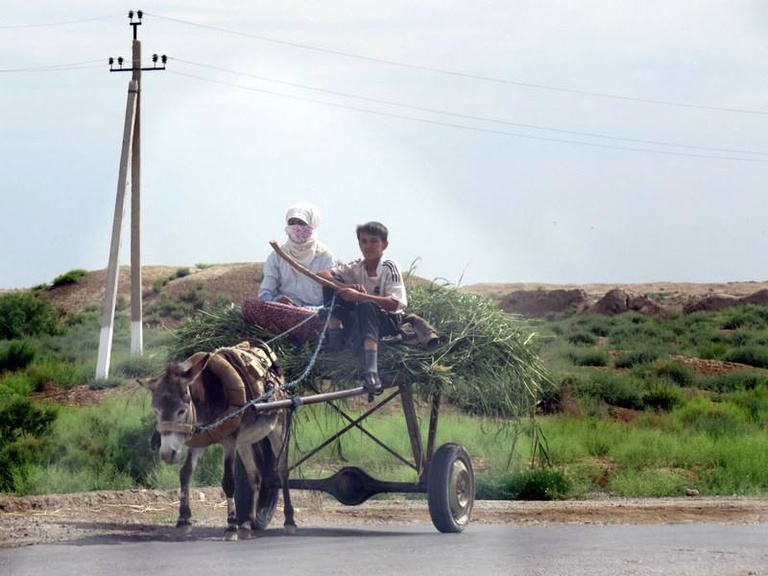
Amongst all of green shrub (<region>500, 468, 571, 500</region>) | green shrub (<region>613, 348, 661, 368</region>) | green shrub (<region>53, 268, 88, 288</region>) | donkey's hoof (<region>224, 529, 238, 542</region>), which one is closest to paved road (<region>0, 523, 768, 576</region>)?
donkey's hoof (<region>224, 529, 238, 542</region>)

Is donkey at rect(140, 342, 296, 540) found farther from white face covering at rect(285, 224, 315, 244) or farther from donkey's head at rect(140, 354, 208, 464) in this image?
white face covering at rect(285, 224, 315, 244)

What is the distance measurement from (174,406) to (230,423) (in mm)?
807

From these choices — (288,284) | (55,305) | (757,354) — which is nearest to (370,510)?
(288,284)

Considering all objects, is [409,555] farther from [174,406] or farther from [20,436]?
[20,436]

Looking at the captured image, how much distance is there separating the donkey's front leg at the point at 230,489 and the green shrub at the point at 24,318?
139 feet

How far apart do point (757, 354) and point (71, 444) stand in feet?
91.5

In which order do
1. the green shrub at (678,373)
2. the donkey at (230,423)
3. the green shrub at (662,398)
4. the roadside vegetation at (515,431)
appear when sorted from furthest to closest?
the green shrub at (678,373) → the green shrub at (662,398) → the roadside vegetation at (515,431) → the donkey at (230,423)

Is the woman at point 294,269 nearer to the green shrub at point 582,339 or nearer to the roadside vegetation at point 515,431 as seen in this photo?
the roadside vegetation at point 515,431

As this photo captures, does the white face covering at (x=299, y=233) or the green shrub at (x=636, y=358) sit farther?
the green shrub at (x=636, y=358)

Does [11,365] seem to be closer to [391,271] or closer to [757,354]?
[757,354]

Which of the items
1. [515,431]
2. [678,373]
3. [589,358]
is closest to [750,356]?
[589,358]

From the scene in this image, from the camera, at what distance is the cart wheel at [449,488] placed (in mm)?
12594

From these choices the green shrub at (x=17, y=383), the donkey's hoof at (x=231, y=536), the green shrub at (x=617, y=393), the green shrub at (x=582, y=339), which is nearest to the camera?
the donkey's hoof at (x=231, y=536)

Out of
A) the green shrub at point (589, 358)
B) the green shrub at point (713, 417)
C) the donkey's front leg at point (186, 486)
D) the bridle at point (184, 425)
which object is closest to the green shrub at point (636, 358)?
the green shrub at point (589, 358)
